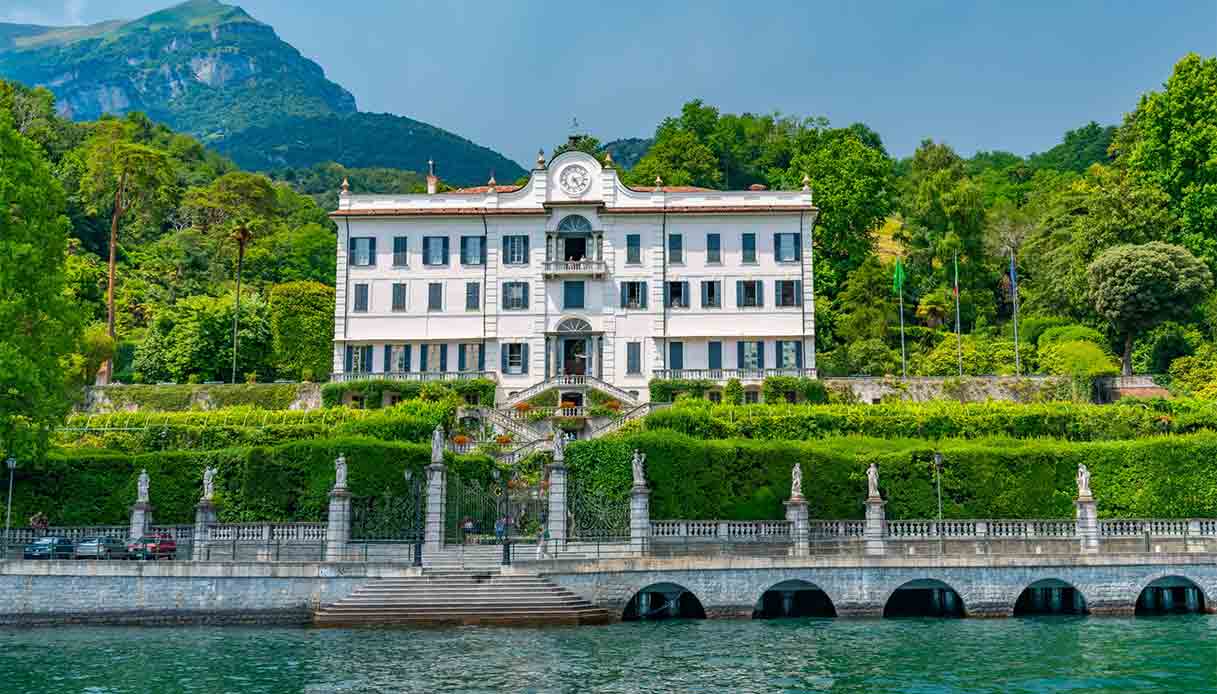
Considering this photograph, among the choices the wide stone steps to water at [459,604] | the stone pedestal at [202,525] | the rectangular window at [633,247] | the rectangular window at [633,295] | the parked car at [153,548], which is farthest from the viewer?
the rectangular window at [633,247]

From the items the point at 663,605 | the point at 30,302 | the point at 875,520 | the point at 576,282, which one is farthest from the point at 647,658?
the point at 576,282

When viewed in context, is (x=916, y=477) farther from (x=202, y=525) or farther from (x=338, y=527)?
(x=202, y=525)

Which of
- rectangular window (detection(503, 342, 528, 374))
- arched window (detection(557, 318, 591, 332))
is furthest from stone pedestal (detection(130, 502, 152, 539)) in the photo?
arched window (detection(557, 318, 591, 332))

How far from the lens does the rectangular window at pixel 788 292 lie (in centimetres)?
5953

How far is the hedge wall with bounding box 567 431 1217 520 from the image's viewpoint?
129ft

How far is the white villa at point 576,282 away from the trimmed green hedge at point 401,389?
1869 millimetres

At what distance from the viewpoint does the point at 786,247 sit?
60156 millimetres

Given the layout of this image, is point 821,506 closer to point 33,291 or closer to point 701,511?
point 701,511

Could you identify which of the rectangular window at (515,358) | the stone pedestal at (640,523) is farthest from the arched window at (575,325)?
the stone pedestal at (640,523)

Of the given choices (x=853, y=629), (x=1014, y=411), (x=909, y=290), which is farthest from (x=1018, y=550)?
(x=909, y=290)

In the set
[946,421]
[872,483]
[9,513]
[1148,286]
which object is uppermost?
[1148,286]

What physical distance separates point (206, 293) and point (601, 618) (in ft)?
186

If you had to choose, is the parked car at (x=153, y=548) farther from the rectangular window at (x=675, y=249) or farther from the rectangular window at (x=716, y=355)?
the rectangular window at (x=675, y=249)

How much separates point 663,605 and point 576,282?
27259mm
